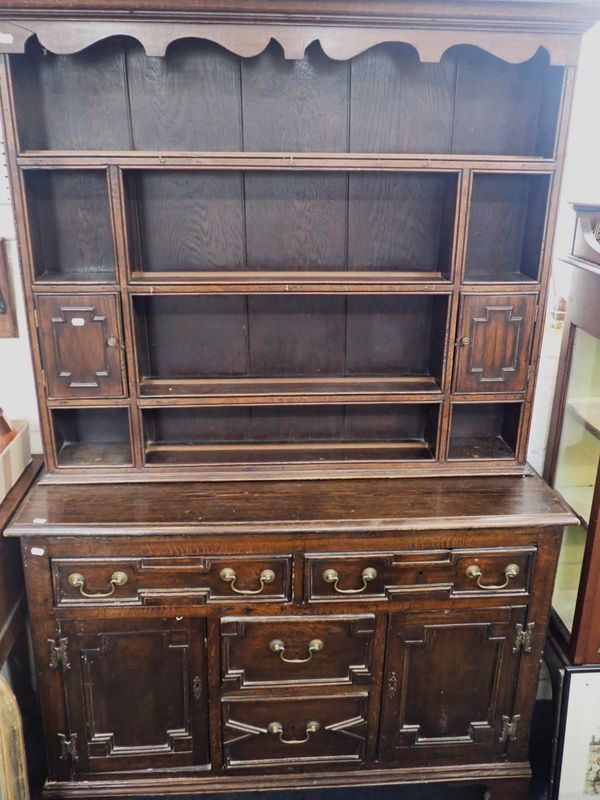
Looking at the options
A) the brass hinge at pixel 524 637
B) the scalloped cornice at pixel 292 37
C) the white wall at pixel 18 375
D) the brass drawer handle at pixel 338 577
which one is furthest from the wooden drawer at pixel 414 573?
the scalloped cornice at pixel 292 37

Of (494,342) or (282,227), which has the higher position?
(282,227)

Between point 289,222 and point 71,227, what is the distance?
1.77ft

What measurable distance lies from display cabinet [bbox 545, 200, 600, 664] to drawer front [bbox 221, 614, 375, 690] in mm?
538

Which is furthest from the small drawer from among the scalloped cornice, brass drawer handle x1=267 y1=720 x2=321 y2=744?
the scalloped cornice

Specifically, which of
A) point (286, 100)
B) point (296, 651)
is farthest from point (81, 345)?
point (296, 651)

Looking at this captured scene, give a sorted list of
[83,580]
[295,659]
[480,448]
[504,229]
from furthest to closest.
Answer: [480,448]
[504,229]
[295,659]
[83,580]

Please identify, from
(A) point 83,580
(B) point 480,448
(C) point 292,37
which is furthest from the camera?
(B) point 480,448

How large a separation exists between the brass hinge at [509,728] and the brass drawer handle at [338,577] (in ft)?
1.79

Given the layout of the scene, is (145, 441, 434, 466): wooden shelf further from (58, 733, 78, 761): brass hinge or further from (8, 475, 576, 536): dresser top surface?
(58, 733, 78, 761): brass hinge

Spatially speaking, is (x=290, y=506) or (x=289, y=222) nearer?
(x=290, y=506)

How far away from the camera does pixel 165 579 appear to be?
1.66 meters

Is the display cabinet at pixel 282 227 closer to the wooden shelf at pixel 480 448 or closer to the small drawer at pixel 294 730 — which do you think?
the wooden shelf at pixel 480 448

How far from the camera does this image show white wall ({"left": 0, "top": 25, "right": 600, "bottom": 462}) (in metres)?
1.93

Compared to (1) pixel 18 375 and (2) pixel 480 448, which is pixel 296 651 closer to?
(2) pixel 480 448
